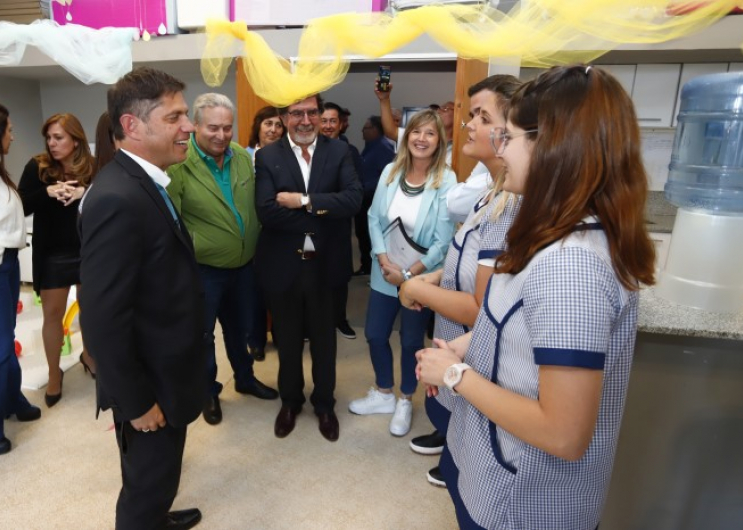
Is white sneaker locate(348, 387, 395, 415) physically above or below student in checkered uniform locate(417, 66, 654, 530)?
below

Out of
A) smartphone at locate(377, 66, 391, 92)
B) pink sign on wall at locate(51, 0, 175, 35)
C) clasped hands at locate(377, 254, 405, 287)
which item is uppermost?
pink sign on wall at locate(51, 0, 175, 35)

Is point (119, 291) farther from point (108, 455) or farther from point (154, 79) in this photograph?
point (108, 455)

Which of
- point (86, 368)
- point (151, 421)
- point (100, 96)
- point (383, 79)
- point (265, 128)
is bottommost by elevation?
point (86, 368)

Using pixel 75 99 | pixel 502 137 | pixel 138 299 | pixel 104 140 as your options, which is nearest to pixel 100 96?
pixel 75 99

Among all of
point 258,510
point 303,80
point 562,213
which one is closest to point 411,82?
point 303,80

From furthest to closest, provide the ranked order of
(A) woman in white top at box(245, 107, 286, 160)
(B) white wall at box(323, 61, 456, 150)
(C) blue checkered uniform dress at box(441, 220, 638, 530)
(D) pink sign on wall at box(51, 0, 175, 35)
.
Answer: (B) white wall at box(323, 61, 456, 150)
(D) pink sign on wall at box(51, 0, 175, 35)
(A) woman in white top at box(245, 107, 286, 160)
(C) blue checkered uniform dress at box(441, 220, 638, 530)

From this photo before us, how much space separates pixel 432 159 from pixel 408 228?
0.37m

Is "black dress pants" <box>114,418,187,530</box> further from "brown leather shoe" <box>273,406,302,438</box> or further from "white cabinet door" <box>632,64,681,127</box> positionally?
"white cabinet door" <box>632,64,681,127</box>

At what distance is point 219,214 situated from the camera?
2.34 metres

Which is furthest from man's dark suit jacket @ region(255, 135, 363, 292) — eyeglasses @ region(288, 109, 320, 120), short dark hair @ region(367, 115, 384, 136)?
short dark hair @ region(367, 115, 384, 136)

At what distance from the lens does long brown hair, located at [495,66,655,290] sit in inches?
31.2

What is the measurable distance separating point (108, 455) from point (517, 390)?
2.22m

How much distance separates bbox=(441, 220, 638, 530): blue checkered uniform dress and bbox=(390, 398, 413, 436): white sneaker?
148 cm

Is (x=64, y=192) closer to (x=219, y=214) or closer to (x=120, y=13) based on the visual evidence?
(x=219, y=214)
